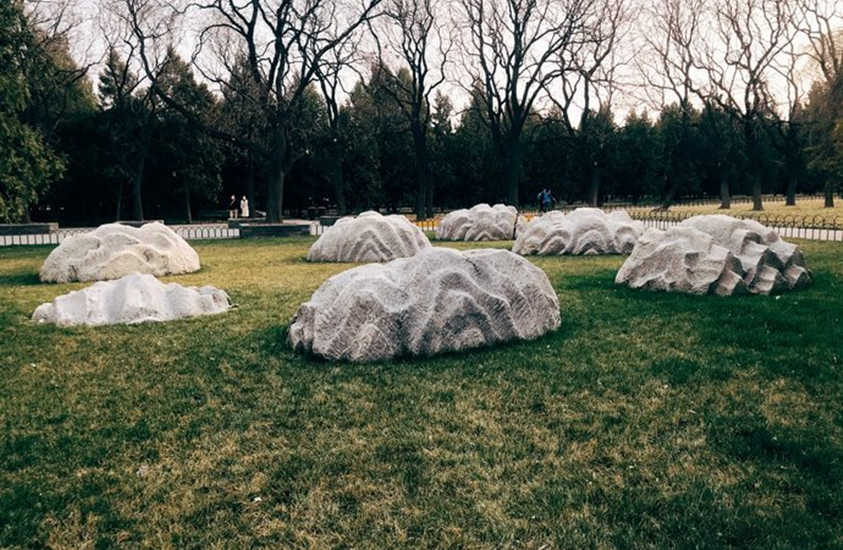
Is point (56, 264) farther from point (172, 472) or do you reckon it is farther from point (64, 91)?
point (64, 91)

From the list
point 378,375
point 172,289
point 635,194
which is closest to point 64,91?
point 172,289

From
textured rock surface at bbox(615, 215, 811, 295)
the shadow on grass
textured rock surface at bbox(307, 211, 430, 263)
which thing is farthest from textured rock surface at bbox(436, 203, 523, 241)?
the shadow on grass

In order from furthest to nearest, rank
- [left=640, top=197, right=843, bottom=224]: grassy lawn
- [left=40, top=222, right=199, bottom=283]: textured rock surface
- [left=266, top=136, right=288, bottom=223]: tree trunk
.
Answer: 1. [left=640, top=197, right=843, bottom=224]: grassy lawn
2. [left=266, top=136, right=288, bottom=223]: tree trunk
3. [left=40, top=222, right=199, bottom=283]: textured rock surface

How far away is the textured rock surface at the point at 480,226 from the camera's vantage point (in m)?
20.0

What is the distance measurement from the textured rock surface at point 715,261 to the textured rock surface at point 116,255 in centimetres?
879

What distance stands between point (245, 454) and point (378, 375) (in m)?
1.61

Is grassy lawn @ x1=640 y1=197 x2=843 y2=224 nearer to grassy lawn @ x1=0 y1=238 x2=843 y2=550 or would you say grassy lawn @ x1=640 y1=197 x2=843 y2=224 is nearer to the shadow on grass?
grassy lawn @ x1=0 y1=238 x2=843 y2=550

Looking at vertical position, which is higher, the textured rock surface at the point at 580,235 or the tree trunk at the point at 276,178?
the tree trunk at the point at 276,178

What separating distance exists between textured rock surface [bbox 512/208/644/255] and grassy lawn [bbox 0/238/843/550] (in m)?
7.84

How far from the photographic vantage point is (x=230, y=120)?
25812mm

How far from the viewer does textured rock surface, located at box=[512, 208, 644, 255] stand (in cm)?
1470

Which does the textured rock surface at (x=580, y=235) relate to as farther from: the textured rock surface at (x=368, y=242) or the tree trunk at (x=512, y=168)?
the tree trunk at (x=512, y=168)

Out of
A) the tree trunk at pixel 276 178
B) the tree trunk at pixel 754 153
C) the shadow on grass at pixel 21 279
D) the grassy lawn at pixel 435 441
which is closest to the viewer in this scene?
the grassy lawn at pixel 435 441

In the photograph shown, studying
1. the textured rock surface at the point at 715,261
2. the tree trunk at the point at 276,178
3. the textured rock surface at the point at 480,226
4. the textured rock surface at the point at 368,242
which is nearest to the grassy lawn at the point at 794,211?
the textured rock surface at the point at 480,226
